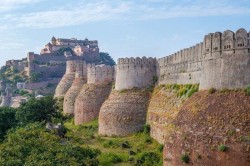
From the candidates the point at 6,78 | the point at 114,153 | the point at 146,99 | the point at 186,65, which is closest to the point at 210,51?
the point at 186,65

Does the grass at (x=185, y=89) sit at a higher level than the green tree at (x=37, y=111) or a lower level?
higher

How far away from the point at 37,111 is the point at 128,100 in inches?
388

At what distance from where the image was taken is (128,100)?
35812 mm

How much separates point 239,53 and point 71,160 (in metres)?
8.86

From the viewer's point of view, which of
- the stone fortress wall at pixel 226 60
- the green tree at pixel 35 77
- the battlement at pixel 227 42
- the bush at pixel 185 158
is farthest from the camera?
the green tree at pixel 35 77

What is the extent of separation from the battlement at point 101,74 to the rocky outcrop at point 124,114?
24.8 ft

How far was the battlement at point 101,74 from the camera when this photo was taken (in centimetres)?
4444

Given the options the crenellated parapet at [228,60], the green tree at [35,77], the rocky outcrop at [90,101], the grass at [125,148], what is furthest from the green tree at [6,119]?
the green tree at [35,77]

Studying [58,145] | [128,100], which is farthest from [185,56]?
[58,145]

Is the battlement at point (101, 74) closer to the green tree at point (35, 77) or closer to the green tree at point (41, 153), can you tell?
the green tree at point (41, 153)

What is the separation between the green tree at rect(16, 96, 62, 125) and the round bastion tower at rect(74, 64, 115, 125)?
3.07 metres

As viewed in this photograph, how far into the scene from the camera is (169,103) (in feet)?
96.6

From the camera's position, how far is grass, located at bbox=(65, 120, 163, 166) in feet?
88.7

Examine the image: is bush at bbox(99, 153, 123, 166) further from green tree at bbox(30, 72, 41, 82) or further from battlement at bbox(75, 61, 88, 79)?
green tree at bbox(30, 72, 41, 82)
